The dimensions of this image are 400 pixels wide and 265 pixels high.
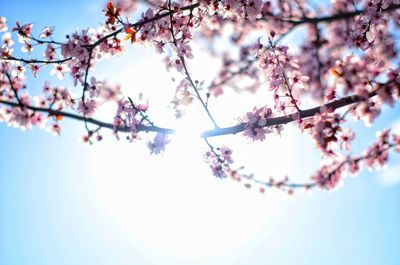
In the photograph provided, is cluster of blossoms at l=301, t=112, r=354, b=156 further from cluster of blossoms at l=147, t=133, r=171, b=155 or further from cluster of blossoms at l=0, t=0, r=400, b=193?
cluster of blossoms at l=147, t=133, r=171, b=155

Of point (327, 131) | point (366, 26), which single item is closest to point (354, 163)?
point (327, 131)

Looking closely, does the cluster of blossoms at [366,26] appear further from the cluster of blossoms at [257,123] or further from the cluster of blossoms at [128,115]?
the cluster of blossoms at [128,115]

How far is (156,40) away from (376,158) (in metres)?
4.08

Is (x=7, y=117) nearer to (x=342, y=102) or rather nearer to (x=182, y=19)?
(x=182, y=19)

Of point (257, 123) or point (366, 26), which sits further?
point (366, 26)

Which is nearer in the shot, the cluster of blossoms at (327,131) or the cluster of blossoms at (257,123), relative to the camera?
the cluster of blossoms at (327,131)

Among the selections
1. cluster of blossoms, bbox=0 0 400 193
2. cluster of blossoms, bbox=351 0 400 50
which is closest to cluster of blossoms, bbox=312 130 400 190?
cluster of blossoms, bbox=0 0 400 193

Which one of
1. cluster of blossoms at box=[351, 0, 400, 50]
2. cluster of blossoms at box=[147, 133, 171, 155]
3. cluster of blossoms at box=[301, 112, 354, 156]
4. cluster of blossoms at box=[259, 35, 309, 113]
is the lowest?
cluster of blossoms at box=[301, 112, 354, 156]

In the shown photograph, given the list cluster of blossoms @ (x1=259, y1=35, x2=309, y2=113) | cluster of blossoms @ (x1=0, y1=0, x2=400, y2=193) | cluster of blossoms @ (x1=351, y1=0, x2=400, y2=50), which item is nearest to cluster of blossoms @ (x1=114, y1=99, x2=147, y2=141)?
cluster of blossoms @ (x1=0, y1=0, x2=400, y2=193)

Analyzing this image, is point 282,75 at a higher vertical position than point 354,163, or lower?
higher

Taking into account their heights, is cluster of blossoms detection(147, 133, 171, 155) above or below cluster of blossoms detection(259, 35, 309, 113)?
below

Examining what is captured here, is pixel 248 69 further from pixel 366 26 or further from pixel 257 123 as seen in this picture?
pixel 366 26

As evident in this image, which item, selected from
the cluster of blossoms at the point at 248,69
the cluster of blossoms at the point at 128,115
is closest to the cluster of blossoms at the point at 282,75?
the cluster of blossoms at the point at 248,69

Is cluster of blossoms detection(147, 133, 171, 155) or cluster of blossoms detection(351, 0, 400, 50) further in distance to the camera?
cluster of blossoms detection(351, 0, 400, 50)
